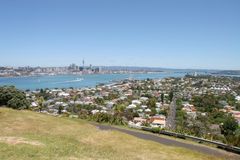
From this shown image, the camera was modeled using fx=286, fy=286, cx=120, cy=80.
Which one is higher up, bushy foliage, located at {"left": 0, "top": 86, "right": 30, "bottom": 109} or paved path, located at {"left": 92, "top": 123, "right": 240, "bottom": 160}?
bushy foliage, located at {"left": 0, "top": 86, "right": 30, "bottom": 109}

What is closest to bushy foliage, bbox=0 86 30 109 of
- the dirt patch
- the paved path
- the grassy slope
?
the grassy slope

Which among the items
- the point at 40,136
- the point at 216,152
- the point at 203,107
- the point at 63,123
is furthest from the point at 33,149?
the point at 203,107

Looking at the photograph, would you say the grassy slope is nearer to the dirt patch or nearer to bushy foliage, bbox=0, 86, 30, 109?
the dirt patch

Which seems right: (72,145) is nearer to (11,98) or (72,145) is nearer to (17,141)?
(17,141)

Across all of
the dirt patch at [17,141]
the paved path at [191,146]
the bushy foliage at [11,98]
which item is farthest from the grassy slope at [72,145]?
the bushy foliage at [11,98]

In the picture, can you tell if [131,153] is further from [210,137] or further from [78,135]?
[210,137]

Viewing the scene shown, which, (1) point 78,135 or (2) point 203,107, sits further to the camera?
(2) point 203,107

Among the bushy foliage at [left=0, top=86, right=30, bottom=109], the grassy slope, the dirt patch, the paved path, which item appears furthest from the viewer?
the bushy foliage at [left=0, top=86, right=30, bottom=109]

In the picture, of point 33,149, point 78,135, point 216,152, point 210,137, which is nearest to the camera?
point 33,149

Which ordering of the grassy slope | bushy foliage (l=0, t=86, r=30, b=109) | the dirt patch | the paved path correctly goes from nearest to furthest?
the grassy slope
the dirt patch
the paved path
bushy foliage (l=0, t=86, r=30, b=109)
